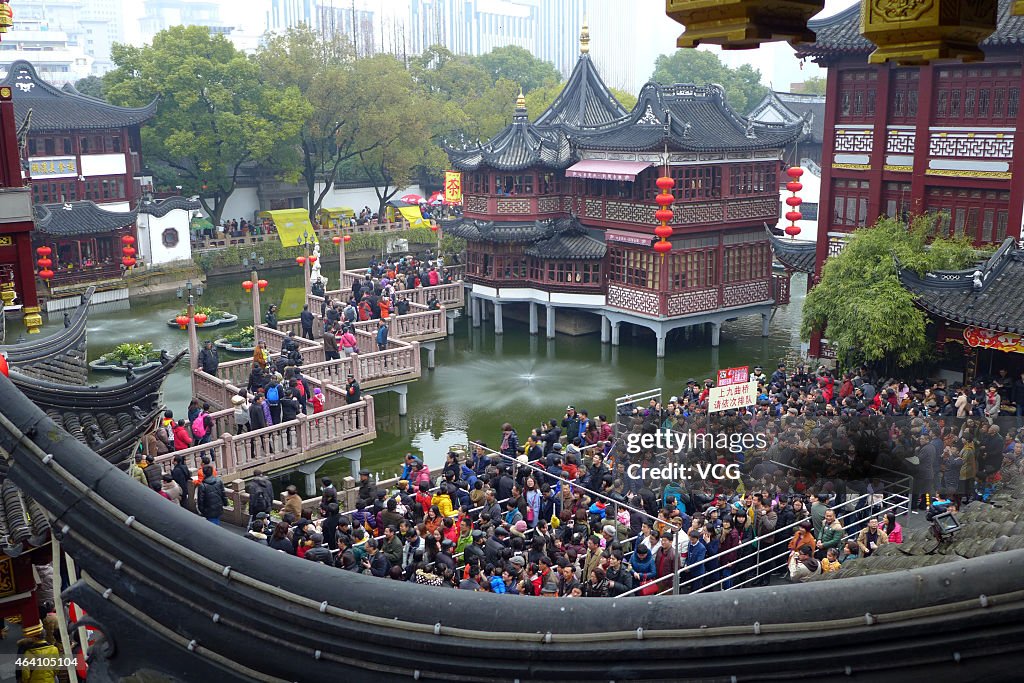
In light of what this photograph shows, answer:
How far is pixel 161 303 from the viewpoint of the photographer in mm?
45625

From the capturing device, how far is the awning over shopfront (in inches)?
1355

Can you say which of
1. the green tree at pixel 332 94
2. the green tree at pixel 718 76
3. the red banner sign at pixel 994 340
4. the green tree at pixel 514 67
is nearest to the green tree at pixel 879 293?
the red banner sign at pixel 994 340

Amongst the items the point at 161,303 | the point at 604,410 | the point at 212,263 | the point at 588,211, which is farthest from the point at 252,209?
the point at 604,410

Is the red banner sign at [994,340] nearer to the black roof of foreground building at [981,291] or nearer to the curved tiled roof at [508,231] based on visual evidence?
the black roof of foreground building at [981,291]

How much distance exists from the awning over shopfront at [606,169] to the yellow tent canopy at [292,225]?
2145 centimetres

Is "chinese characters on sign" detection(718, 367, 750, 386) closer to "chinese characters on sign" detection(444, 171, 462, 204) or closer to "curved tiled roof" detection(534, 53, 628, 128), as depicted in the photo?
"curved tiled roof" detection(534, 53, 628, 128)

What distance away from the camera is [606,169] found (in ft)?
116

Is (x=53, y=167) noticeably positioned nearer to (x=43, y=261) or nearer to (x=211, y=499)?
(x=43, y=261)

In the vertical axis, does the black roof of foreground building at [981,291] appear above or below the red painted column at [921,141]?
below

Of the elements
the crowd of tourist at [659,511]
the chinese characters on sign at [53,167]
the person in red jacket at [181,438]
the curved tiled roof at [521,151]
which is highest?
the curved tiled roof at [521,151]

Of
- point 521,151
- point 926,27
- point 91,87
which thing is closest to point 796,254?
point 521,151

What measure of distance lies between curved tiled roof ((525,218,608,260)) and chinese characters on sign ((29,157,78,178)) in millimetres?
24240

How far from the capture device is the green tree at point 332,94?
182 feet

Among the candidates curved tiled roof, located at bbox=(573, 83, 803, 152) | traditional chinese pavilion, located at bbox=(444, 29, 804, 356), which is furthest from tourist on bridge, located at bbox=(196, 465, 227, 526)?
curved tiled roof, located at bbox=(573, 83, 803, 152)
